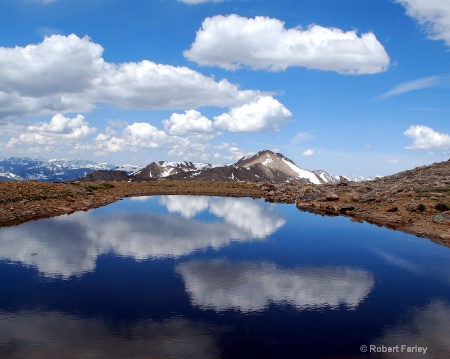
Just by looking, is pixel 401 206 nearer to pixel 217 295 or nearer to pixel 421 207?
pixel 421 207

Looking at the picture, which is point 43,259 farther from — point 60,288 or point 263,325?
point 263,325

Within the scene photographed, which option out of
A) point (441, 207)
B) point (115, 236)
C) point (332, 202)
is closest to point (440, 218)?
point (441, 207)

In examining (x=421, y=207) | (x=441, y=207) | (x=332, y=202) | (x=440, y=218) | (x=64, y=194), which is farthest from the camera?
(x=332, y=202)

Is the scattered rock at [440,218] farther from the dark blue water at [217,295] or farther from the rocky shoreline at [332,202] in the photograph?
the dark blue water at [217,295]

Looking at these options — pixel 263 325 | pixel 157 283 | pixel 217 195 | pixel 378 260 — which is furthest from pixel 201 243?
pixel 217 195

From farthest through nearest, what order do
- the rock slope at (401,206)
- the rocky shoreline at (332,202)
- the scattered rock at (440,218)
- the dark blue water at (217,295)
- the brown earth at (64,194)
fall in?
the brown earth at (64,194) → the rocky shoreline at (332,202) → the rock slope at (401,206) → the scattered rock at (440,218) → the dark blue water at (217,295)

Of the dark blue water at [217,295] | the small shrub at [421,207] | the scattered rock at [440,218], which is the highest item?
the small shrub at [421,207]

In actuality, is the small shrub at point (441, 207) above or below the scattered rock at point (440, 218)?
above

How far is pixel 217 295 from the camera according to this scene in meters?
22.2

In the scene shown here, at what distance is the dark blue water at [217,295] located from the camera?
16.3 meters

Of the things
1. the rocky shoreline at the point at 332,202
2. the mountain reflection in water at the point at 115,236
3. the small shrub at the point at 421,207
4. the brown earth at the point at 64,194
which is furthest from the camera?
the small shrub at the point at 421,207

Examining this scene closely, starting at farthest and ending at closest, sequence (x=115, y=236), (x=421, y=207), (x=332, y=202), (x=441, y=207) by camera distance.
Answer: (x=332, y=202) → (x=421, y=207) → (x=441, y=207) → (x=115, y=236)

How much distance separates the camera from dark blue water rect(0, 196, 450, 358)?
1633 centimetres

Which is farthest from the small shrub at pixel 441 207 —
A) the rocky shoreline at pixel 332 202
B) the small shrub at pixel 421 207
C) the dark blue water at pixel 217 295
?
the dark blue water at pixel 217 295
